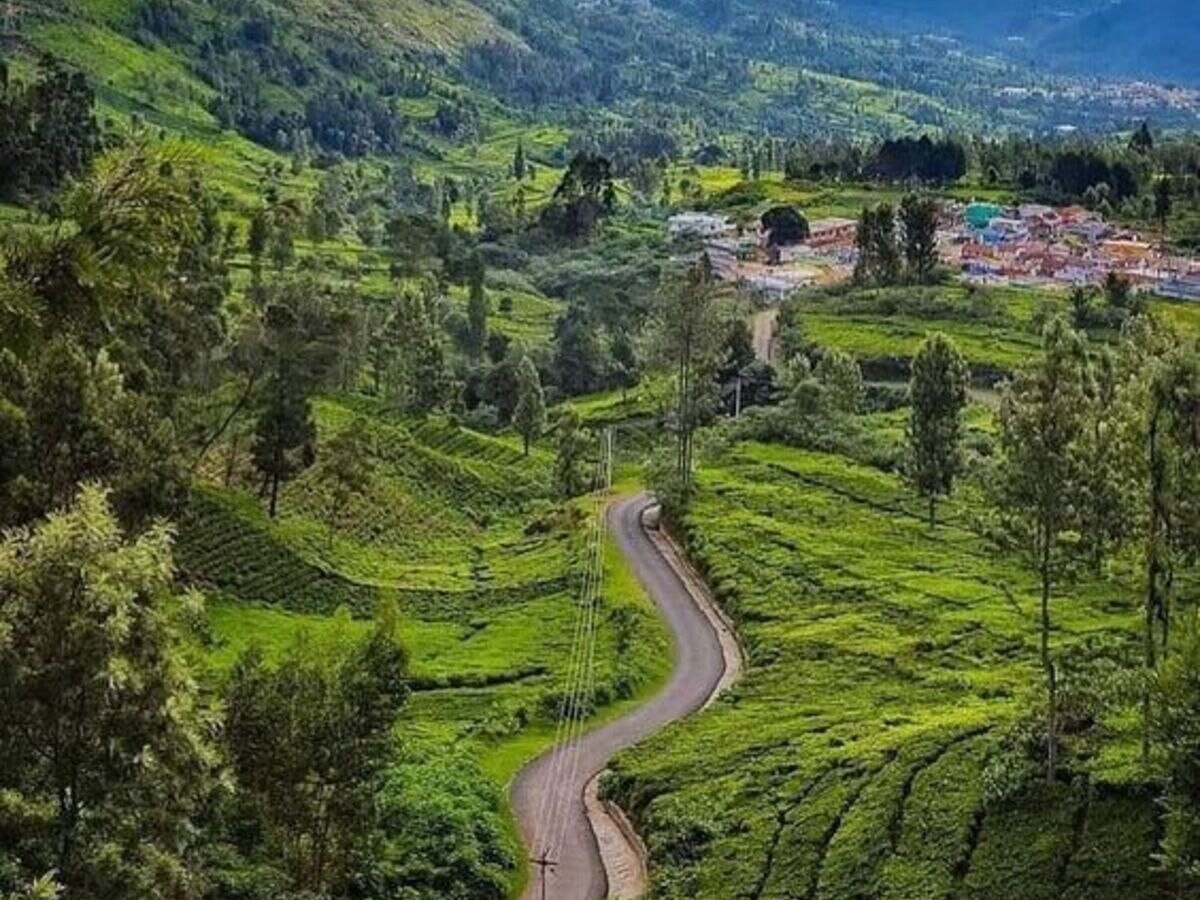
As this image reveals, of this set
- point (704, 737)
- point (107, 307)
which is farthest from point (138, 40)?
point (107, 307)

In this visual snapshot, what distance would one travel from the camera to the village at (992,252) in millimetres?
112938

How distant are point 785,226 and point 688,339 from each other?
68091 millimetres

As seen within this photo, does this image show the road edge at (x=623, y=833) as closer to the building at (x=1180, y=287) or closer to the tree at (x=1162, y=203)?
the building at (x=1180, y=287)

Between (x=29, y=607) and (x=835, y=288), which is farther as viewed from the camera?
(x=835, y=288)

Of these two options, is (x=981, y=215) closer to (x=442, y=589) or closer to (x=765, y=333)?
(x=765, y=333)

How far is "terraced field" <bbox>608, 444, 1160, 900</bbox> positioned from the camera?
1208 inches

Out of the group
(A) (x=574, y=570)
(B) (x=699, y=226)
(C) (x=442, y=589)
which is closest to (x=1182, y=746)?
(A) (x=574, y=570)

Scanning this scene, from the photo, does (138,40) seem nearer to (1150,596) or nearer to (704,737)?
(704,737)

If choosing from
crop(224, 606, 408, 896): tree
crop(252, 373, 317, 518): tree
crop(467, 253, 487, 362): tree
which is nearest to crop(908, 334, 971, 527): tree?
crop(252, 373, 317, 518): tree

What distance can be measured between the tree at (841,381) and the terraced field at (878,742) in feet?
60.4

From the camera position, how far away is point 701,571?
5962cm

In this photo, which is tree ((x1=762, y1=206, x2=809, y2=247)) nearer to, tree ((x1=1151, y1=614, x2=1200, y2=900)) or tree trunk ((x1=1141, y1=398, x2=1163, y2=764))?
tree trunk ((x1=1141, y1=398, x2=1163, y2=764))

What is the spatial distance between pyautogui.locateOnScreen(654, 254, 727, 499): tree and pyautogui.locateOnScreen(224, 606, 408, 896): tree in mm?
38098

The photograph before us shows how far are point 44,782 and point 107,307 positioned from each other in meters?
10.6
